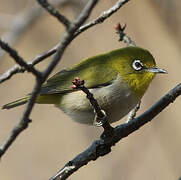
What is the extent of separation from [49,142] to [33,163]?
0.47 m

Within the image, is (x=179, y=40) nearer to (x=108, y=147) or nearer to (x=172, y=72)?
(x=172, y=72)

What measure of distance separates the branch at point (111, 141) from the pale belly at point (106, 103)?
0.48 m

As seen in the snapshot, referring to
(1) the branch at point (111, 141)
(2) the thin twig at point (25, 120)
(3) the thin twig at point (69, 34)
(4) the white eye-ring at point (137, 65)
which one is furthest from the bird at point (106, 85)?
(3) the thin twig at point (69, 34)

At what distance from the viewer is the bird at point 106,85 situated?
13.6 feet

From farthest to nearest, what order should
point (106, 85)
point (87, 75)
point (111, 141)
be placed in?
1. point (87, 75)
2. point (106, 85)
3. point (111, 141)

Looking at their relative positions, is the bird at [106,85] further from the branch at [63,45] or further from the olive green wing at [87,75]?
the branch at [63,45]

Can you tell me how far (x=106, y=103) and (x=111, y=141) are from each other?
559 mm

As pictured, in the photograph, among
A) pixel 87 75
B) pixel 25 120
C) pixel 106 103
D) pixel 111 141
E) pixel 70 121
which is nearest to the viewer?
pixel 25 120

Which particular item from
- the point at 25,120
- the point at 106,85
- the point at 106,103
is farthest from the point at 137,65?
the point at 25,120

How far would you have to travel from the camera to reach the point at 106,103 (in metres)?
4.12

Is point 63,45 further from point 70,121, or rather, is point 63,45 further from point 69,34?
point 70,121

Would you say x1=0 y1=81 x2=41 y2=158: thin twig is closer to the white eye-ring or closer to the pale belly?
the pale belly

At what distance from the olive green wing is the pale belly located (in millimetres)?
94

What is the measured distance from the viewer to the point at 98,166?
6859mm
